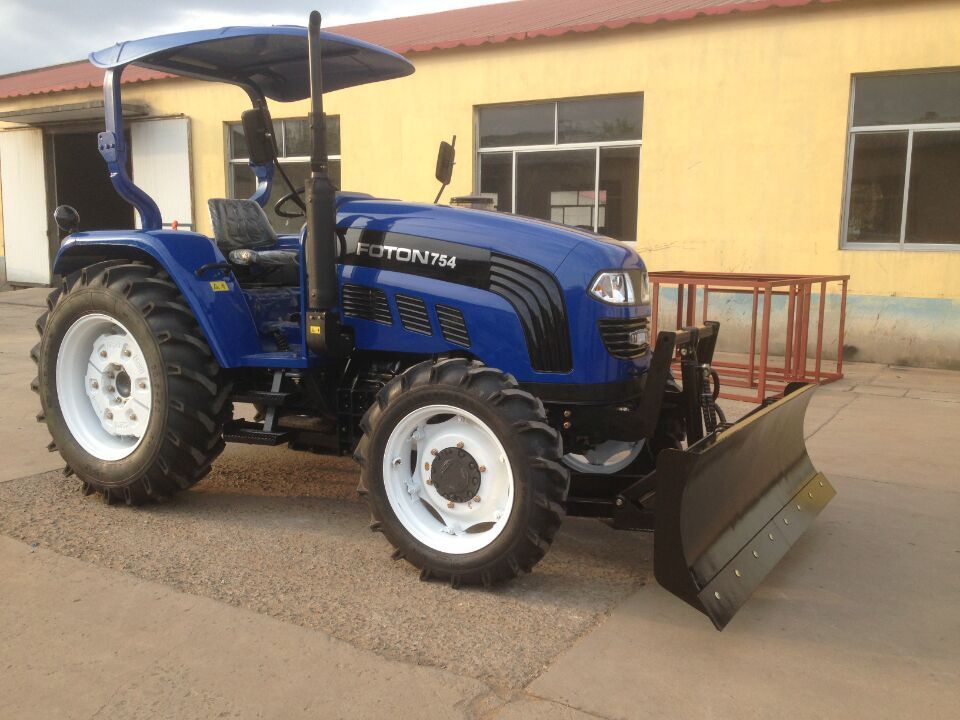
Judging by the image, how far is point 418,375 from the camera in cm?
333

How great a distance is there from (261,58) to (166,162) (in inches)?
425

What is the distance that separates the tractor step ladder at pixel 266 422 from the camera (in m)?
4.09

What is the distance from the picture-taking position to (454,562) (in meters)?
3.26

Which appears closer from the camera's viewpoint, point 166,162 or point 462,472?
point 462,472

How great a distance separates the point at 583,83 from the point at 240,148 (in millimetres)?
6368

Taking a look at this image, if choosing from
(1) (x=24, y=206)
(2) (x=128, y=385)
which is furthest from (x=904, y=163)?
(1) (x=24, y=206)

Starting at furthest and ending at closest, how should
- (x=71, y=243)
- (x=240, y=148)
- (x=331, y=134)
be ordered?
(x=240, y=148)
(x=331, y=134)
(x=71, y=243)

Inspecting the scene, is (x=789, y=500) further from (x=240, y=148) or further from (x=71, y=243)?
(x=240, y=148)

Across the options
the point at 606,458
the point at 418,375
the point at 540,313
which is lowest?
the point at 606,458

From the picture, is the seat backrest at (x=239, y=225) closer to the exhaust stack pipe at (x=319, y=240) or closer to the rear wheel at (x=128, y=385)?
the rear wheel at (x=128, y=385)

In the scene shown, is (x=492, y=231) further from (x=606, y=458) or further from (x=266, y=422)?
(x=266, y=422)

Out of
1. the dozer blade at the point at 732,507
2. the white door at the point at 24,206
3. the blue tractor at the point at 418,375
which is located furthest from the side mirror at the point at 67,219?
the white door at the point at 24,206

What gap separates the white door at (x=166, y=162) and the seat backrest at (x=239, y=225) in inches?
382

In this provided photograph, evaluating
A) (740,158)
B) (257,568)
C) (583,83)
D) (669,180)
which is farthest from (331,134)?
(257,568)
